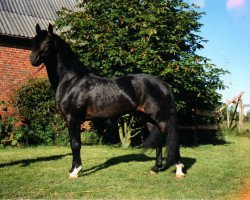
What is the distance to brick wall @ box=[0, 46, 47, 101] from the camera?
12.5 metres

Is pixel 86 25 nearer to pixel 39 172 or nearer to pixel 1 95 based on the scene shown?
pixel 1 95

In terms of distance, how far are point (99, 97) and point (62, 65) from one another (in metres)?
1.01

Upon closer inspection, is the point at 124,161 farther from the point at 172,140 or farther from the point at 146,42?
the point at 146,42

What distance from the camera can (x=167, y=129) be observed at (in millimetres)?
6418

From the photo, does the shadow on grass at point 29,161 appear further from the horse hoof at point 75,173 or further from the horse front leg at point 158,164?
the horse front leg at point 158,164

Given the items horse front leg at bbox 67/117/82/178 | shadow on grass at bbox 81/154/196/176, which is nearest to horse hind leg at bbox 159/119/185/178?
shadow on grass at bbox 81/154/196/176

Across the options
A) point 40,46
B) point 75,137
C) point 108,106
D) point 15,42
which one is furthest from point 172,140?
point 15,42

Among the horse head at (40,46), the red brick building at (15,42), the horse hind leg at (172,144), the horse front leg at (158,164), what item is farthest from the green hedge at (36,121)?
the horse hind leg at (172,144)

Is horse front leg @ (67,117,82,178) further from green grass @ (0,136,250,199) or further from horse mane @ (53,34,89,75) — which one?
horse mane @ (53,34,89,75)

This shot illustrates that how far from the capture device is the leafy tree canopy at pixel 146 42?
9.98 m

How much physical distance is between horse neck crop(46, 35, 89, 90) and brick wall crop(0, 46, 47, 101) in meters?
6.49

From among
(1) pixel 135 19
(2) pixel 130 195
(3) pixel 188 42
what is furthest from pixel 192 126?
(2) pixel 130 195

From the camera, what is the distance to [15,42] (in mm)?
12953

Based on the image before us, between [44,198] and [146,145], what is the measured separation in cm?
253
